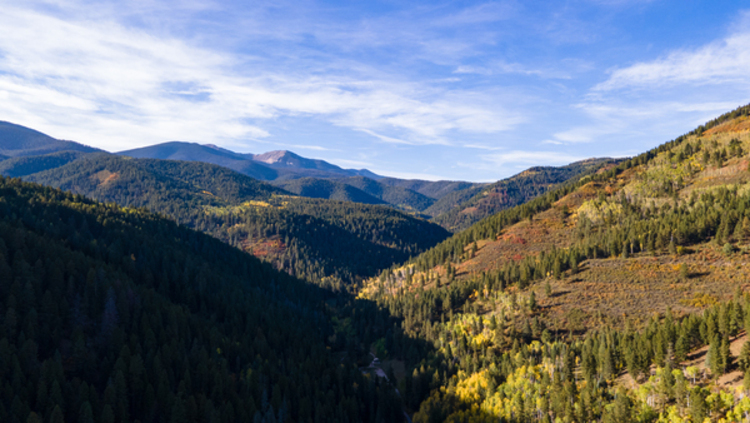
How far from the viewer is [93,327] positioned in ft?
314

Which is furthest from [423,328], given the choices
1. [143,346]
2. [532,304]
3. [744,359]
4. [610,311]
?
[744,359]

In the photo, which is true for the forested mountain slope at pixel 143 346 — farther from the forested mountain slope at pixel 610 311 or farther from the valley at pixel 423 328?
the forested mountain slope at pixel 610 311

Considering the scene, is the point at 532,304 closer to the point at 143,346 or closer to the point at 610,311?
the point at 610,311

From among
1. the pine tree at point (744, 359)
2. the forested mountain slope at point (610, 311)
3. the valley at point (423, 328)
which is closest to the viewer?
the pine tree at point (744, 359)

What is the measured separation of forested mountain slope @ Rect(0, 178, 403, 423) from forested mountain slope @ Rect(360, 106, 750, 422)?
33103mm

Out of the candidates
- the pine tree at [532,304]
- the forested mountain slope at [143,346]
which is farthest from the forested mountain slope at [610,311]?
the forested mountain slope at [143,346]

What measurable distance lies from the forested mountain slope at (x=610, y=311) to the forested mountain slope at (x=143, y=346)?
1303 inches

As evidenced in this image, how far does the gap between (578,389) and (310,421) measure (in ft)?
210

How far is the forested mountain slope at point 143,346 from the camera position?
7450 cm

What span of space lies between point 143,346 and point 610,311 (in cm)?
13402

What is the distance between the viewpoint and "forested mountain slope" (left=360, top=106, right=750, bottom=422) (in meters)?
71.7

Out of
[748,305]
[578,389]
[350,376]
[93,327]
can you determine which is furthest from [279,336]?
[748,305]

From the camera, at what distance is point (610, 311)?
110125mm

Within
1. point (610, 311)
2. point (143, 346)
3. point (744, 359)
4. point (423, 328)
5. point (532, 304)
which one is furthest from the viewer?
point (423, 328)
